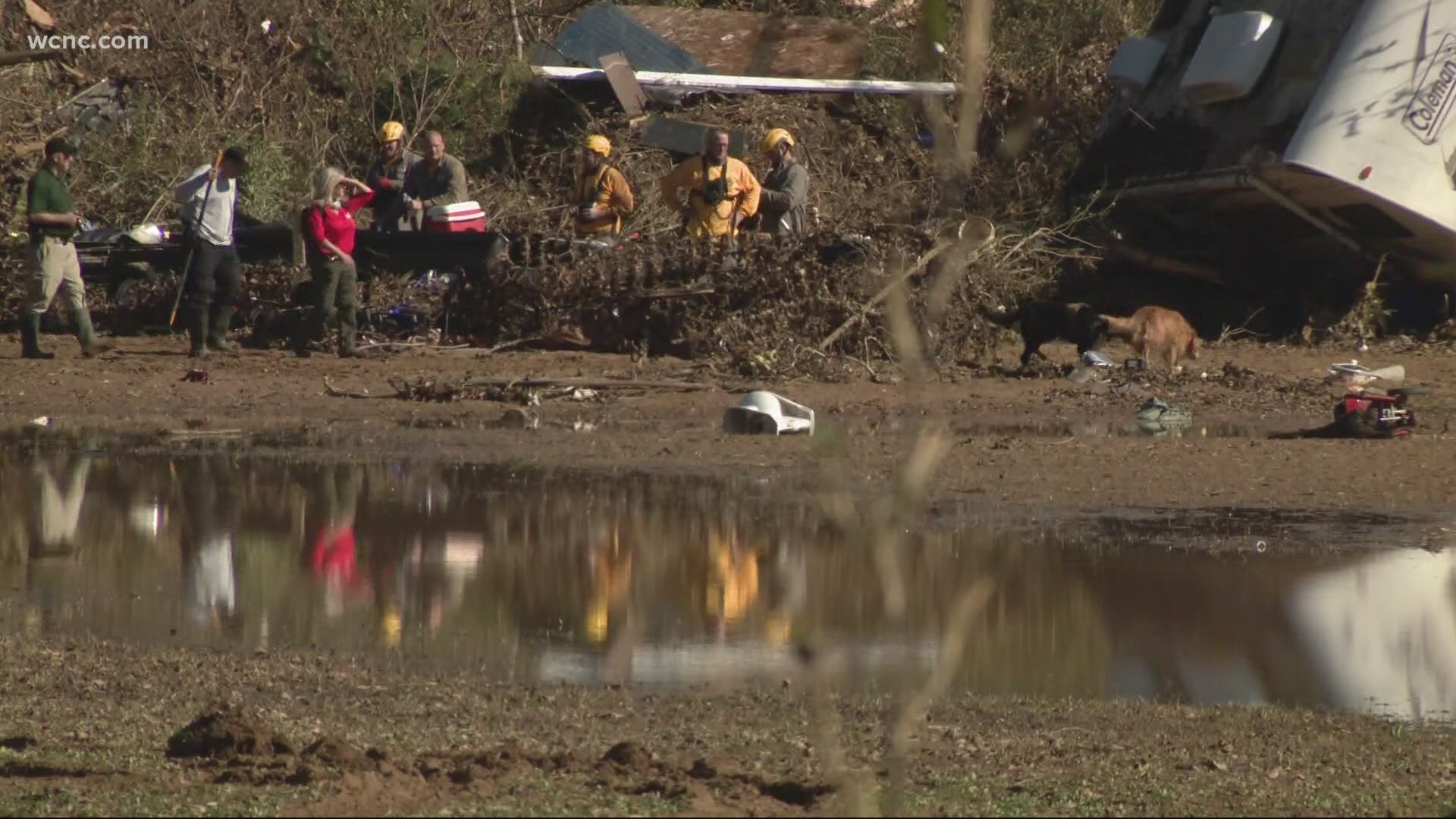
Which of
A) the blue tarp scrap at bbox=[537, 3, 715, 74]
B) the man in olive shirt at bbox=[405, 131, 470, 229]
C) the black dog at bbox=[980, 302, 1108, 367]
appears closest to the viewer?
the black dog at bbox=[980, 302, 1108, 367]

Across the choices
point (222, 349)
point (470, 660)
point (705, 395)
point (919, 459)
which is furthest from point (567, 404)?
point (919, 459)

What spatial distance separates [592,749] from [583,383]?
9.45 m

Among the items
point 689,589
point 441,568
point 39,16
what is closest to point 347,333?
point 441,568

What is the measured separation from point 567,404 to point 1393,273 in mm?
8420

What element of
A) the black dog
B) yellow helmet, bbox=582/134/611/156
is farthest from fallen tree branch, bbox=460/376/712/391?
yellow helmet, bbox=582/134/611/156

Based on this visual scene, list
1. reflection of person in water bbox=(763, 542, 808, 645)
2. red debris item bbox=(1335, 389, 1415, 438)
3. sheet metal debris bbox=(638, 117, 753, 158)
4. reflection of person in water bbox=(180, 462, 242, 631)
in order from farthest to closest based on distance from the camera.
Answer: sheet metal debris bbox=(638, 117, 753, 158) < red debris item bbox=(1335, 389, 1415, 438) < reflection of person in water bbox=(180, 462, 242, 631) < reflection of person in water bbox=(763, 542, 808, 645)

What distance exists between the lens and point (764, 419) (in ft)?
42.9

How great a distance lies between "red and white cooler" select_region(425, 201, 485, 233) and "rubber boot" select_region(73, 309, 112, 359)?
9.46 ft

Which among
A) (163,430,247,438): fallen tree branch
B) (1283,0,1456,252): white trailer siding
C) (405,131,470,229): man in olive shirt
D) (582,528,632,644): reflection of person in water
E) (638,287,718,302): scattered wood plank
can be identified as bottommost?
(163,430,247,438): fallen tree branch

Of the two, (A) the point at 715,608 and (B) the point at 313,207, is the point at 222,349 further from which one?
(A) the point at 715,608

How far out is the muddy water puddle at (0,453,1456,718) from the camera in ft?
22.9

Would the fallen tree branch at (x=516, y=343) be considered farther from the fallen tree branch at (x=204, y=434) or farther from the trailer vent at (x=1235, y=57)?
the trailer vent at (x=1235, y=57)

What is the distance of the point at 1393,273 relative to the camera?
18.7 m

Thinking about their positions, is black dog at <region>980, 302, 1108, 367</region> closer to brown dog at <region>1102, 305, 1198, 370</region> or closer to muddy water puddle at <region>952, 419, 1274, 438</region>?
brown dog at <region>1102, 305, 1198, 370</region>
